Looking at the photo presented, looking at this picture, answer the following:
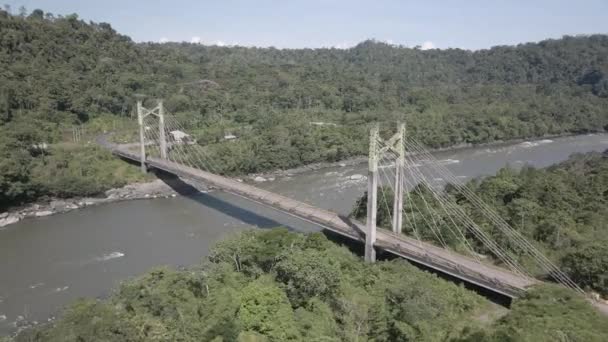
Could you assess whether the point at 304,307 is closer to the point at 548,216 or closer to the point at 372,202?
the point at 372,202

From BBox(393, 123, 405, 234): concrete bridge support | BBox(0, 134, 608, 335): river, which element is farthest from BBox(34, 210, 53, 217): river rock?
BBox(393, 123, 405, 234): concrete bridge support

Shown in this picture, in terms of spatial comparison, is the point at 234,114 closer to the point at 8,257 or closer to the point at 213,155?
the point at 213,155

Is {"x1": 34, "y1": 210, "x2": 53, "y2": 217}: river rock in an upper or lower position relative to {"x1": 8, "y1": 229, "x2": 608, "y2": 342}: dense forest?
lower

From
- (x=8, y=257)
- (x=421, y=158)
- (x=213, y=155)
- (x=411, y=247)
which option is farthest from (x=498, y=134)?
(x=8, y=257)

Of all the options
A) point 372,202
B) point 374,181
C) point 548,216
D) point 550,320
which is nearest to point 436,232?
point 372,202

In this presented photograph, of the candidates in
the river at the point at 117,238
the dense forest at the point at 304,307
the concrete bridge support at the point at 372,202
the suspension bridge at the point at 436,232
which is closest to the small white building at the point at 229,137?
the river at the point at 117,238

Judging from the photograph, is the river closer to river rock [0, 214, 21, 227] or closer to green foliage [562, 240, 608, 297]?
river rock [0, 214, 21, 227]
